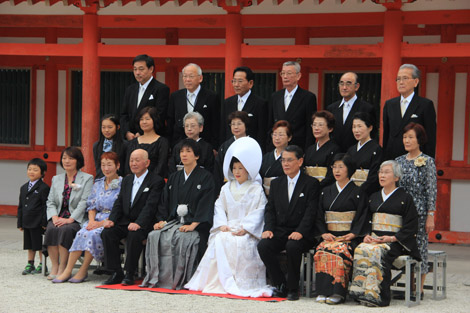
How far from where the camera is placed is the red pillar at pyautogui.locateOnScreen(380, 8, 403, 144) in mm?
9445

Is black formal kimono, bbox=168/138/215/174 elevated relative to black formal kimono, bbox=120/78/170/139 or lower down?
lower down

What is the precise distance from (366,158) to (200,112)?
6.59 ft

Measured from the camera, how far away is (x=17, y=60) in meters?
12.2

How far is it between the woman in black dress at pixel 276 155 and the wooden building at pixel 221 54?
212cm

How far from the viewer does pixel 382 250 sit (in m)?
6.81

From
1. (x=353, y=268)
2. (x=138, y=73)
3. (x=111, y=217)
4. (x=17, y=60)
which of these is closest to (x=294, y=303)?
(x=353, y=268)

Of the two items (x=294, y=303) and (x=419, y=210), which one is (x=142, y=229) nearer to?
(x=294, y=303)

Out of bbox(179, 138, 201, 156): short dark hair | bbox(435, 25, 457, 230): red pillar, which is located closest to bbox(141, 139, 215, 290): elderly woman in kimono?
bbox(179, 138, 201, 156): short dark hair

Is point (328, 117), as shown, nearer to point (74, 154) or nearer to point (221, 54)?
point (74, 154)

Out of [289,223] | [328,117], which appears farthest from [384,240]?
[328,117]

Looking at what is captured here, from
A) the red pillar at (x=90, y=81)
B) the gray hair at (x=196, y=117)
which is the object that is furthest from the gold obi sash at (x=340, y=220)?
the red pillar at (x=90, y=81)

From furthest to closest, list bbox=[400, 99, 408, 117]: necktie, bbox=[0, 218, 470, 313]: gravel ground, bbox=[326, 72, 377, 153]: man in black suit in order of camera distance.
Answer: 1. bbox=[326, 72, 377, 153]: man in black suit
2. bbox=[400, 99, 408, 117]: necktie
3. bbox=[0, 218, 470, 313]: gravel ground

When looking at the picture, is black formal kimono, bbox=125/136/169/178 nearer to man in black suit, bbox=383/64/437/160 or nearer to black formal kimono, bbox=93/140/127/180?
black formal kimono, bbox=93/140/127/180

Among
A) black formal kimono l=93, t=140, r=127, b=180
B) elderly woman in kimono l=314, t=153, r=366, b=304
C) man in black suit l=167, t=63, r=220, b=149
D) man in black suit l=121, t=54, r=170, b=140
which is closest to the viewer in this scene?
elderly woman in kimono l=314, t=153, r=366, b=304
